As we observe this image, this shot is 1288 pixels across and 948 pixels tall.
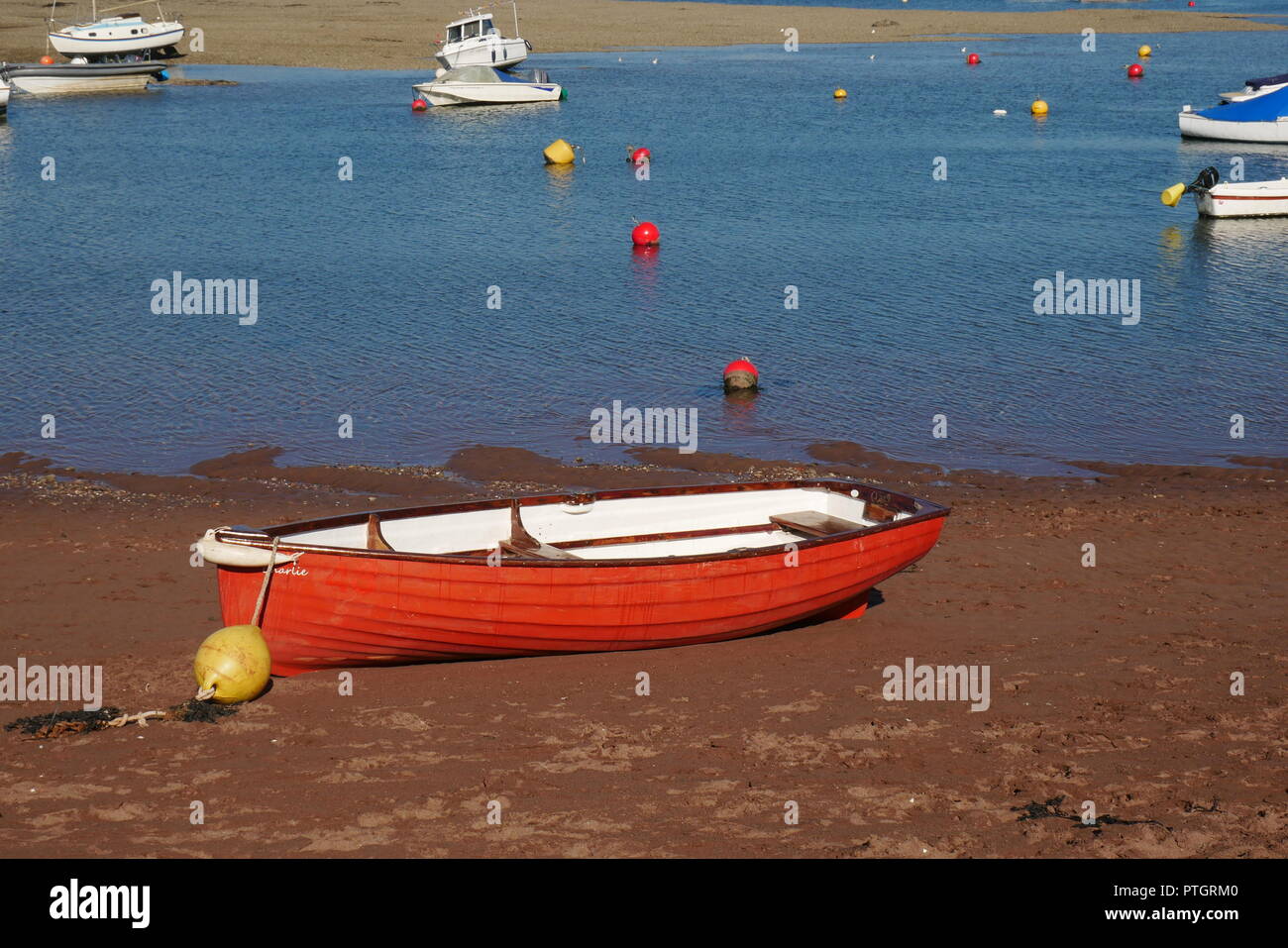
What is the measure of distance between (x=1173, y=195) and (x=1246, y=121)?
1149cm

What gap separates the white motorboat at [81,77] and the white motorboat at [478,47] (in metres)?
12.1

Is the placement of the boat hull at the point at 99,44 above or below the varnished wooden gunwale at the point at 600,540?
above

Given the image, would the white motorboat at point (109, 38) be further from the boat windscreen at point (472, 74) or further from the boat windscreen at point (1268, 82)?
the boat windscreen at point (1268, 82)

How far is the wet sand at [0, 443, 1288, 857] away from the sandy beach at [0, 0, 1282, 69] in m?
55.0

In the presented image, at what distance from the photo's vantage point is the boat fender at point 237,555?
10023mm

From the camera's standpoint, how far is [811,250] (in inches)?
1136

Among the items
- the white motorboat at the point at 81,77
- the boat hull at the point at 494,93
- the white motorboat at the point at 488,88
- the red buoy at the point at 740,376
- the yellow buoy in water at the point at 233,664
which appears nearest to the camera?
the yellow buoy in water at the point at 233,664

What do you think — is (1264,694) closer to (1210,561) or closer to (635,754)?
(1210,561)

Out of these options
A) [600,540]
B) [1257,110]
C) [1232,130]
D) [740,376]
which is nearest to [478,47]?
[1232,130]

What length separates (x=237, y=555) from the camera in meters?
10.1

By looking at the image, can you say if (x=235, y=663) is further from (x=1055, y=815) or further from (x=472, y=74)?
(x=472, y=74)

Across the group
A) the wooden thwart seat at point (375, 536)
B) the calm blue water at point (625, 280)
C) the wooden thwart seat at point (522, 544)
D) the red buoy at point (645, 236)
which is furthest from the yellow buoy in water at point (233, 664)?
the red buoy at point (645, 236)

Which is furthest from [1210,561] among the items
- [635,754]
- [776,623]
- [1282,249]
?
[1282,249]

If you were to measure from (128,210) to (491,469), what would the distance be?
20503 millimetres
